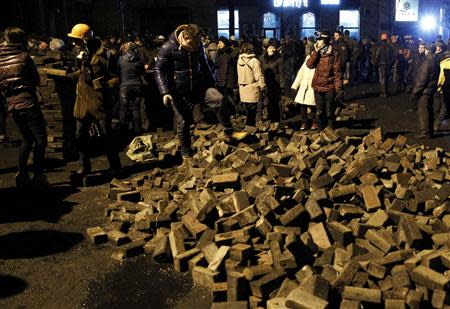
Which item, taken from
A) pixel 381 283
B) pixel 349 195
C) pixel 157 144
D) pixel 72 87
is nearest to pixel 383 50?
pixel 157 144

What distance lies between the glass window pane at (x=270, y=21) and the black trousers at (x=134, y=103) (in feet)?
100

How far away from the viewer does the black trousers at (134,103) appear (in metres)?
10.4

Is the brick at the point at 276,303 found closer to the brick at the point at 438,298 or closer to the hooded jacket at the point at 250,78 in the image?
the brick at the point at 438,298

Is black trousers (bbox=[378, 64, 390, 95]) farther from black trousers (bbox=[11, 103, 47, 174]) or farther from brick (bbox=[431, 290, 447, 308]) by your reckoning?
brick (bbox=[431, 290, 447, 308])

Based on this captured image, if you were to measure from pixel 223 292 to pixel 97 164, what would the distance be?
5145 mm

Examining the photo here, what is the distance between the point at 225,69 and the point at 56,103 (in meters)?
4.40

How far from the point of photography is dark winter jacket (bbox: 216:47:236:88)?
1193cm

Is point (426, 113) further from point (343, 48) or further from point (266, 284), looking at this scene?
point (343, 48)

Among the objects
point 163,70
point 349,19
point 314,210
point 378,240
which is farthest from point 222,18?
point 378,240

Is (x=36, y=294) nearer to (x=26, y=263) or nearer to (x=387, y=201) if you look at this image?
(x=26, y=263)

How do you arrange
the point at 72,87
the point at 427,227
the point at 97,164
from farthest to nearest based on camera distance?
1. the point at 72,87
2. the point at 97,164
3. the point at 427,227

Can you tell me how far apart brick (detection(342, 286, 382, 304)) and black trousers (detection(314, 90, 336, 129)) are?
611 cm

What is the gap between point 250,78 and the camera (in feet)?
33.3

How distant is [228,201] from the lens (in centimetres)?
534
